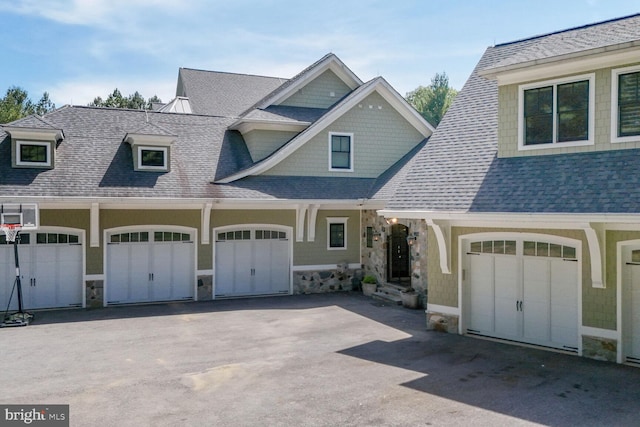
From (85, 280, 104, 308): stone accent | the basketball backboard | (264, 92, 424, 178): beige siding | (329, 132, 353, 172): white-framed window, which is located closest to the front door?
(264, 92, 424, 178): beige siding

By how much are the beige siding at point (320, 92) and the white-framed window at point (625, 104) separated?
12426mm

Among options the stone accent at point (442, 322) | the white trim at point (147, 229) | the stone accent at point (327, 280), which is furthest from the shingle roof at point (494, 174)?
the white trim at point (147, 229)

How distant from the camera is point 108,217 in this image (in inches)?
622

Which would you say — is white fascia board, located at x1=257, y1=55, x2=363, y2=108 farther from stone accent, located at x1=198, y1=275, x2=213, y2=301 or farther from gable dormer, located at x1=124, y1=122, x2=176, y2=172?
stone accent, located at x1=198, y1=275, x2=213, y2=301

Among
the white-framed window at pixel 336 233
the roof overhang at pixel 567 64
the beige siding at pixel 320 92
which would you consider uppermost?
the beige siding at pixel 320 92

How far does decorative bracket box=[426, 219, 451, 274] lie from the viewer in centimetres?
1188

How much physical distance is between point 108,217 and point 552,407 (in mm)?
13434

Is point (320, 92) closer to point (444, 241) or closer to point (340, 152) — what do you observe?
point (340, 152)

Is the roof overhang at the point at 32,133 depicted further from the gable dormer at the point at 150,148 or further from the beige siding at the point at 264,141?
the beige siding at the point at 264,141

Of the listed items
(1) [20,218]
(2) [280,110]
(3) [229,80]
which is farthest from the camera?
(3) [229,80]

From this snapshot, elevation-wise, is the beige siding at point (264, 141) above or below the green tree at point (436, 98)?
below

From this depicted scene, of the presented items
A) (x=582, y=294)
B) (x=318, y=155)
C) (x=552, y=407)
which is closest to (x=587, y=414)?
(x=552, y=407)

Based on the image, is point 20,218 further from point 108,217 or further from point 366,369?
point 366,369

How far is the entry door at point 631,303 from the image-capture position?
9.60 metres
